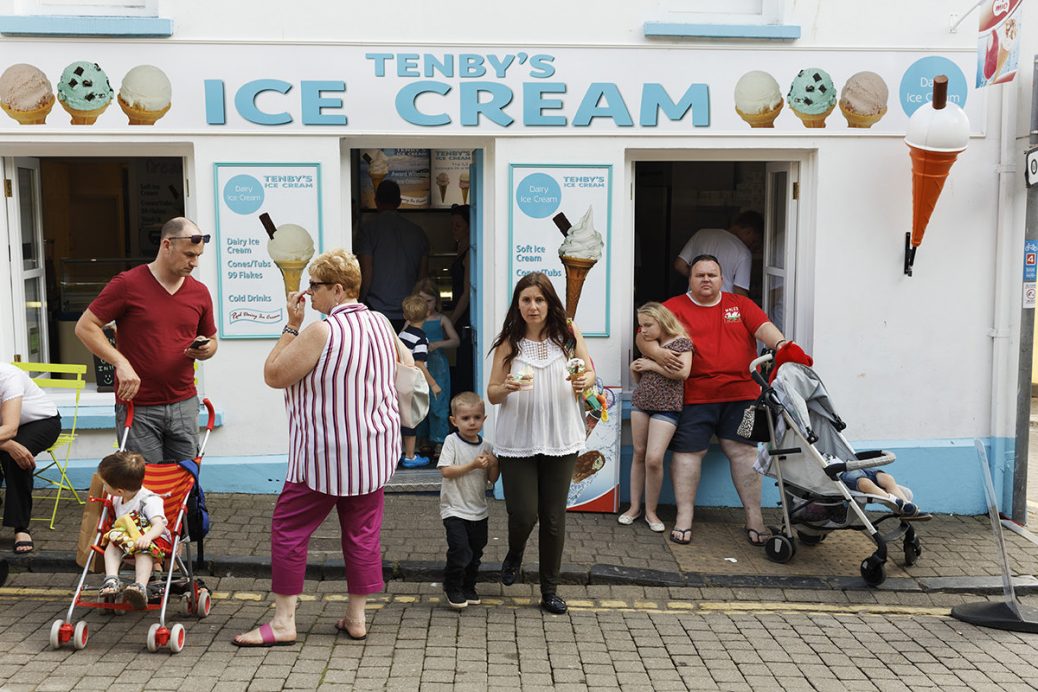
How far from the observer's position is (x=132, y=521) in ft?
19.2

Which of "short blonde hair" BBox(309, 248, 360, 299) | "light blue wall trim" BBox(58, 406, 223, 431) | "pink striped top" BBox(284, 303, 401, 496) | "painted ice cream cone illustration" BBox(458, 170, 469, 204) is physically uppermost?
"painted ice cream cone illustration" BBox(458, 170, 469, 204)

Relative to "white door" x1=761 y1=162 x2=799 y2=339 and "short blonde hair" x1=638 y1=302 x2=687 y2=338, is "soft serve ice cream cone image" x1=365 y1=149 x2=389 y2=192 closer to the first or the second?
"short blonde hair" x1=638 y1=302 x2=687 y2=338

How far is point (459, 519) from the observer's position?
629 centimetres

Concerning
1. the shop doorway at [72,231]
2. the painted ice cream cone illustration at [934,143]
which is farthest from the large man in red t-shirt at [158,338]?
the painted ice cream cone illustration at [934,143]

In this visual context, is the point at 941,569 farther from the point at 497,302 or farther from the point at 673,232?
the point at 673,232

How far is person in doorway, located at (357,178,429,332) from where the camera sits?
9344mm

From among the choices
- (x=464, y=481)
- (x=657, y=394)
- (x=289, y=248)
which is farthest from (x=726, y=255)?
(x=464, y=481)

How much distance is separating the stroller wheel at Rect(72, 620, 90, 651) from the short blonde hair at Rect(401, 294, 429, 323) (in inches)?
151

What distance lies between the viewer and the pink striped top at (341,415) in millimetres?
5613

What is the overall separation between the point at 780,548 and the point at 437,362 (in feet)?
10.1

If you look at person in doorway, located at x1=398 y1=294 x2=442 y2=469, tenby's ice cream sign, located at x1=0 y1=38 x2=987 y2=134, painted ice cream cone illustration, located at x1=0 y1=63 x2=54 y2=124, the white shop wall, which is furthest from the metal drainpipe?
painted ice cream cone illustration, located at x1=0 y1=63 x2=54 y2=124

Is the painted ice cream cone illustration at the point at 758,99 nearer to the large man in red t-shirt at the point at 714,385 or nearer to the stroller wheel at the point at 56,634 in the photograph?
the large man in red t-shirt at the point at 714,385

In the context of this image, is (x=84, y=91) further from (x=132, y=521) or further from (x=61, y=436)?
(x=132, y=521)

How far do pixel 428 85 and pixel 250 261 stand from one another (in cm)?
168
